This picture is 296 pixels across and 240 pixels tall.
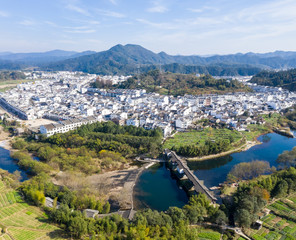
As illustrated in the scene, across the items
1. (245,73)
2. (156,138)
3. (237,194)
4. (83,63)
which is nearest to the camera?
(237,194)

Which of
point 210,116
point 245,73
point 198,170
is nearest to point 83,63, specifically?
point 245,73

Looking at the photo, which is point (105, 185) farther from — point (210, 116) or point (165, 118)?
point (210, 116)

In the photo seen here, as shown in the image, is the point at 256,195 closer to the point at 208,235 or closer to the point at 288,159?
the point at 208,235

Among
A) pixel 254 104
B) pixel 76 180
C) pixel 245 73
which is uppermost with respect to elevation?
pixel 245 73

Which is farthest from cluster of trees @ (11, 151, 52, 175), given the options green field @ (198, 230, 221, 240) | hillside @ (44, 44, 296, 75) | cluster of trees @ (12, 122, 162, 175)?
hillside @ (44, 44, 296, 75)

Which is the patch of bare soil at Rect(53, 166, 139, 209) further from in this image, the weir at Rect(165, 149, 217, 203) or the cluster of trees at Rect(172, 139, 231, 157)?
the cluster of trees at Rect(172, 139, 231, 157)

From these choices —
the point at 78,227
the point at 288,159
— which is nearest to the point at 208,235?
the point at 78,227
